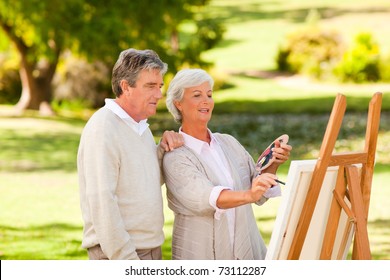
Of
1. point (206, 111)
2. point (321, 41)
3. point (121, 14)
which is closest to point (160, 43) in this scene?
point (121, 14)

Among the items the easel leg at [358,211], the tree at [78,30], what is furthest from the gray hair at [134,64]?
the tree at [78,30]

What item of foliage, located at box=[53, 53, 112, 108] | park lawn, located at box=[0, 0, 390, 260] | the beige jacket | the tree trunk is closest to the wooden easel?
the beige jacket

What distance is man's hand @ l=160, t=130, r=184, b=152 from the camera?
172 inches

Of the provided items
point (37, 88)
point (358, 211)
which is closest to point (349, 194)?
point (358, 211)

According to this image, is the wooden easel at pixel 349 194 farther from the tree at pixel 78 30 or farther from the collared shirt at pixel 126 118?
the tree at pixel 78 30

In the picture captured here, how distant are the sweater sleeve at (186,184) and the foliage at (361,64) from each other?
28.0 m

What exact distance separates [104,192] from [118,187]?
0.48 feet

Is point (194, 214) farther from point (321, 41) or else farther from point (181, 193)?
point (321, 41)

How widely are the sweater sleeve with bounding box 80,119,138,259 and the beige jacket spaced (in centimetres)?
35

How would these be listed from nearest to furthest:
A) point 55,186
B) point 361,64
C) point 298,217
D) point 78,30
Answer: point 298,217 < point 55,186 < point 78,30 < point 361,64

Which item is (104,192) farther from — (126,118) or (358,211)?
(358,211)

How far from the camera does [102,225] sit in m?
4.07

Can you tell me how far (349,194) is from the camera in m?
4.24

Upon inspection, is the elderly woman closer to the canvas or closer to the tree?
the canvas
